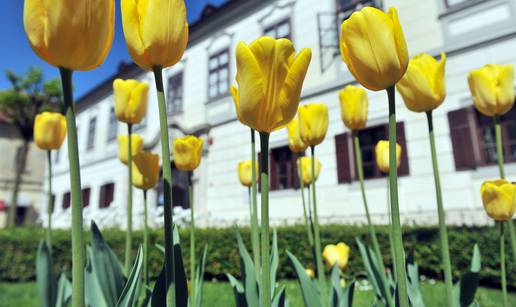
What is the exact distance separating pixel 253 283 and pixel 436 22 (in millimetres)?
7854

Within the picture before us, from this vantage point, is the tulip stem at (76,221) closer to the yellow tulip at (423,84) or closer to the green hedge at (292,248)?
the yellow tulip at (423,84)

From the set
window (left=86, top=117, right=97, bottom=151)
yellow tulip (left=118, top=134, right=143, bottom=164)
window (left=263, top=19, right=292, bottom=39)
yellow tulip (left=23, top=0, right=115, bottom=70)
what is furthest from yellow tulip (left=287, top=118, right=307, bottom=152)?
window (left=86, top=117, right=97, bottom=151)

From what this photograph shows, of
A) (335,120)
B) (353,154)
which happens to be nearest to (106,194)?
(335,120)

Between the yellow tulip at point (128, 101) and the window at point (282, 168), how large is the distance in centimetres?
748

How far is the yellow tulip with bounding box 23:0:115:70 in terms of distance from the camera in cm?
60

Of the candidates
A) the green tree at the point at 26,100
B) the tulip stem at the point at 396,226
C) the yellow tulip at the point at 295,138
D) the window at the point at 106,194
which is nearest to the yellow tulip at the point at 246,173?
the yellow tulip at the point at 295,138

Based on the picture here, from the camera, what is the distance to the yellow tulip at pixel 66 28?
60 cm

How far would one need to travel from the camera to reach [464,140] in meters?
6.24

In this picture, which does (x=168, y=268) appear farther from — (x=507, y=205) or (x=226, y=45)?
(x=226, y=45)

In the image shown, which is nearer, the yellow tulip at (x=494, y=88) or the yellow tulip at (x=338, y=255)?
the yellow tulip at (x=494, y=88)

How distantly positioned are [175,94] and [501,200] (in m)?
12.7

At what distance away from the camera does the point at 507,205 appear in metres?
1.36

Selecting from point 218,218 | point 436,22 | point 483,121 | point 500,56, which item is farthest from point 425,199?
point 218,218

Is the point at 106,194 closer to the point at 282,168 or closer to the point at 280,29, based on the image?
the point at 282,168
